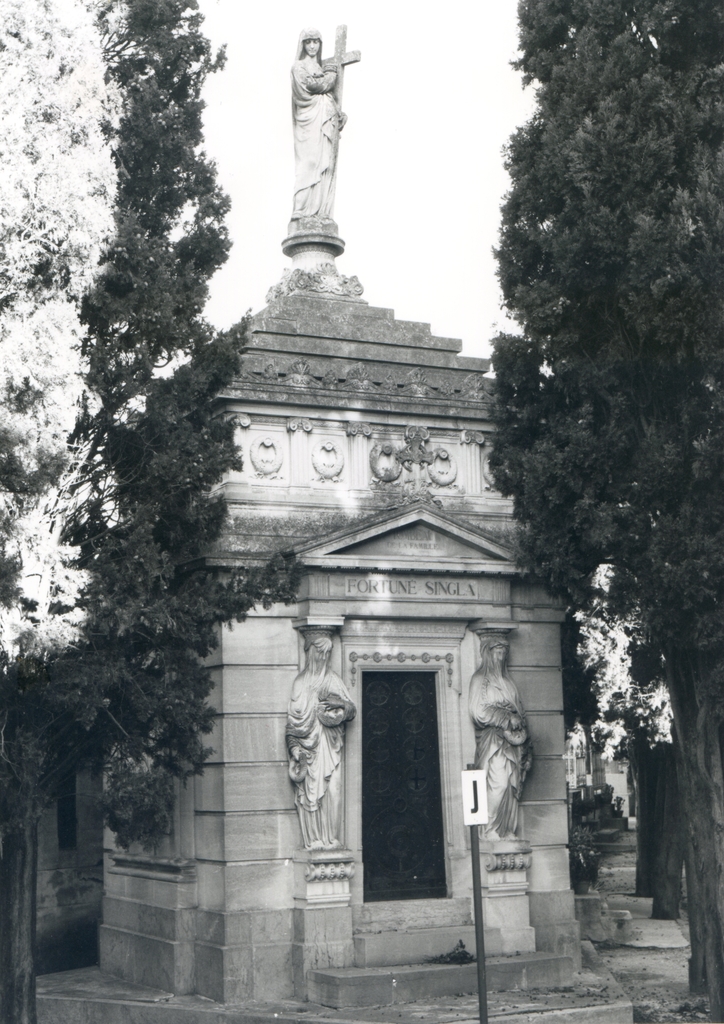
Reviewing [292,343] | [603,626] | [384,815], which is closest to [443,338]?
[292,343]

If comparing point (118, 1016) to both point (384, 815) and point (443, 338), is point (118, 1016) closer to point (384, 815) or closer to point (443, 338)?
point (384, 815)

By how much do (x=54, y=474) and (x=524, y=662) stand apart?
22.2 ft

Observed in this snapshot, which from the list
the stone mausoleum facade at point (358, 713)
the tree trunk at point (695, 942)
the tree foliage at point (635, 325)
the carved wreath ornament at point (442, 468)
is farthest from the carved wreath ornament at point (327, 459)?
the tree trunk at point (695, 942)

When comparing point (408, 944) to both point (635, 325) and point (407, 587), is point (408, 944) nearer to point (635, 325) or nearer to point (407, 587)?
point (407, 587)

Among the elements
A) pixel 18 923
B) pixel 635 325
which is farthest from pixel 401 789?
pixel 635 325

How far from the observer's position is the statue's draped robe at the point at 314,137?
57.4 feet

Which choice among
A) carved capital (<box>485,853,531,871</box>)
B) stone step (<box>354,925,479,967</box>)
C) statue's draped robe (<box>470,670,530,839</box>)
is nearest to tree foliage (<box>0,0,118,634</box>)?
stone step (<box>354,925,479,967</box>)

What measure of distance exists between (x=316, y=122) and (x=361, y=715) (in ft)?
24.9

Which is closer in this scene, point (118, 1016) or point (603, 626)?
point (118, 1016)

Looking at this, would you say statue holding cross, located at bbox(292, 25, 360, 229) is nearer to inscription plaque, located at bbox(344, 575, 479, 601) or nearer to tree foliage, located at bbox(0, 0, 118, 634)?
tree foliage, located at bbox(0, 0, 118, 634)

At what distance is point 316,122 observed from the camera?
17516mm

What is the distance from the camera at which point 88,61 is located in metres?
13.1

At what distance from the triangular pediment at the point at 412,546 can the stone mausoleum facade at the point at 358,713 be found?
0.03m

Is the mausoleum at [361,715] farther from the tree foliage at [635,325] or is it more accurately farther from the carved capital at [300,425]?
the tree foliage at [635,325]
